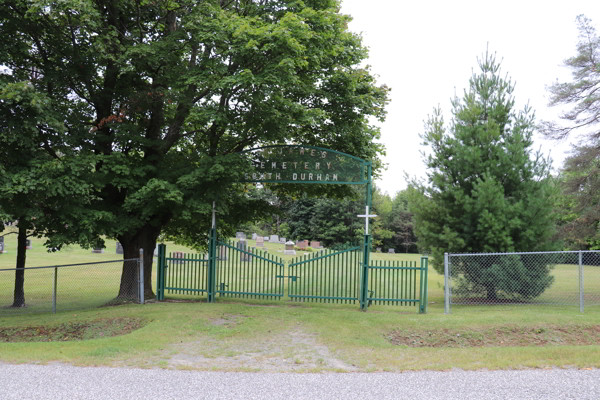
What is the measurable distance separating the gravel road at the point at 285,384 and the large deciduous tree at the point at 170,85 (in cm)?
483

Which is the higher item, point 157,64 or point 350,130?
point 157,64

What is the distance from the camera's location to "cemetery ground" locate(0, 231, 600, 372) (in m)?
6.81

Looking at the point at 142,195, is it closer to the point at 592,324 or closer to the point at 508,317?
the point at 508,317

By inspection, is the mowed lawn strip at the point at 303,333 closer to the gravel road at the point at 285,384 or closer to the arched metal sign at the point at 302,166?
the gravel road at the point at 285,384

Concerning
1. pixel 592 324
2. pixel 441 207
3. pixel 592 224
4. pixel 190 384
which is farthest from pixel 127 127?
pixel 592 224

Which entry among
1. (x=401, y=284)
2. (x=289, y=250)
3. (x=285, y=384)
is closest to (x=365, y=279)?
(x=401, y=284)

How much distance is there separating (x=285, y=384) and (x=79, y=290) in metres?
12.9

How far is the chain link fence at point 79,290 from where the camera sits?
40.5 ft

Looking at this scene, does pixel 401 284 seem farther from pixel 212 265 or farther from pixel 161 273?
pixel 161 273

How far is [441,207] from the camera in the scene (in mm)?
13633

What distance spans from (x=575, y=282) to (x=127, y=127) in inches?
738

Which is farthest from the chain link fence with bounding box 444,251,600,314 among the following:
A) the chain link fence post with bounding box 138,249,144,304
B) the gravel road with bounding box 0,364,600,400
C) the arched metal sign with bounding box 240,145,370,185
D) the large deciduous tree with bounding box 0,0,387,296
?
the chain link fence post with bounding box 138,249,144,304

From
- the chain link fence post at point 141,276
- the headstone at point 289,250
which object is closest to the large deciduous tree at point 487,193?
the chain link fence post at point 141,276

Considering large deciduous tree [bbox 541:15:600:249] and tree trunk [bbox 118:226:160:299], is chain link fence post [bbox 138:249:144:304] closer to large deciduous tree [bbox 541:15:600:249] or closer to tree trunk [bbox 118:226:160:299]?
tree trunk [bbox 118:226:160:299]
